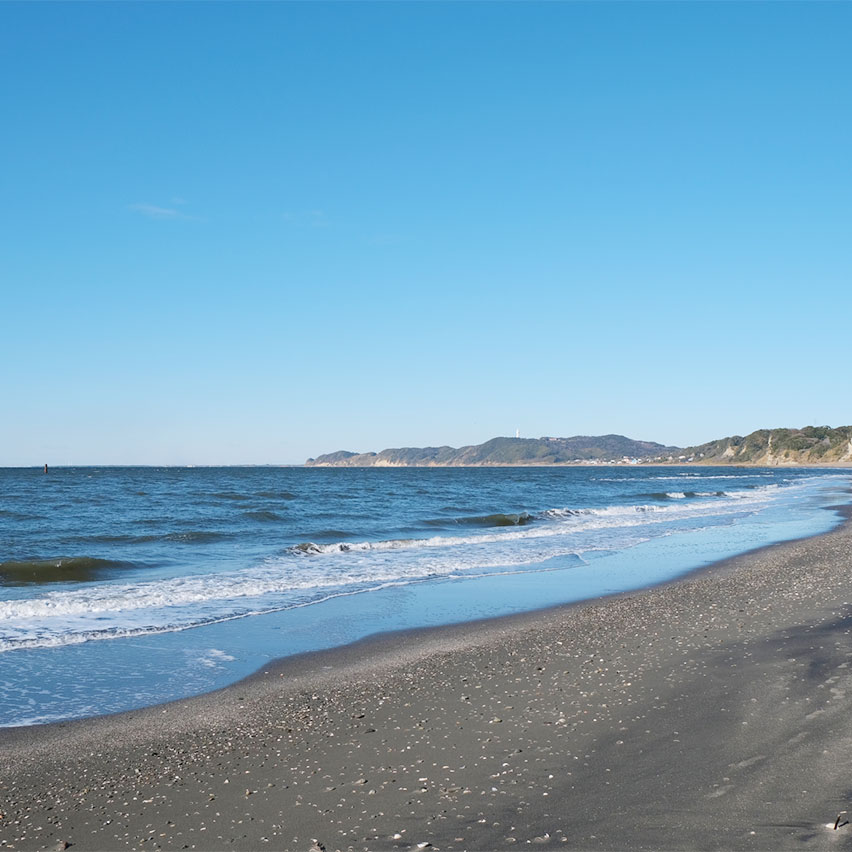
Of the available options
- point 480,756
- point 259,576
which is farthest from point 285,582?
point 480,756

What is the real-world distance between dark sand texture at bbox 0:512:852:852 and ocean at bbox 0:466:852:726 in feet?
5.83

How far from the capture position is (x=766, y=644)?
988 cm

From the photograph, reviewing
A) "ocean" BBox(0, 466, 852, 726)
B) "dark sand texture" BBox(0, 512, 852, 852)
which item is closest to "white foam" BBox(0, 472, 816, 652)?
"ocean" BBox(0, 466, 852, 726)

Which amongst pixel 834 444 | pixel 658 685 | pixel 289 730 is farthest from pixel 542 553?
pixel 834 444

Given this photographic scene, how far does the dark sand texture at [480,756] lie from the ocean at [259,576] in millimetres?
1776

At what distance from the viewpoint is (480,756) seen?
247 inches

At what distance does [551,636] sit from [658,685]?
322cm

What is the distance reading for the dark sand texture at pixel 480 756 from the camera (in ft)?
16.4

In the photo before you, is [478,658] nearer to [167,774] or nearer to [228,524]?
[167,774]

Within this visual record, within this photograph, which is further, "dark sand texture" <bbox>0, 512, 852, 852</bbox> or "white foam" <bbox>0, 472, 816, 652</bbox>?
"white foam" <bbox>0, 472, 816, 652</bbox>

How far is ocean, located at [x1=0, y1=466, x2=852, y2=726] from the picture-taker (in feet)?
33.8

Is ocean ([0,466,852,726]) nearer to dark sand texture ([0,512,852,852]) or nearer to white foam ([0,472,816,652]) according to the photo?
white foam ([0,472,816,652])

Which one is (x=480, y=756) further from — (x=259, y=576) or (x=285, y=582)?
(x=259, y=576)

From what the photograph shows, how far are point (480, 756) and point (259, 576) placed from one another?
13.5 m
